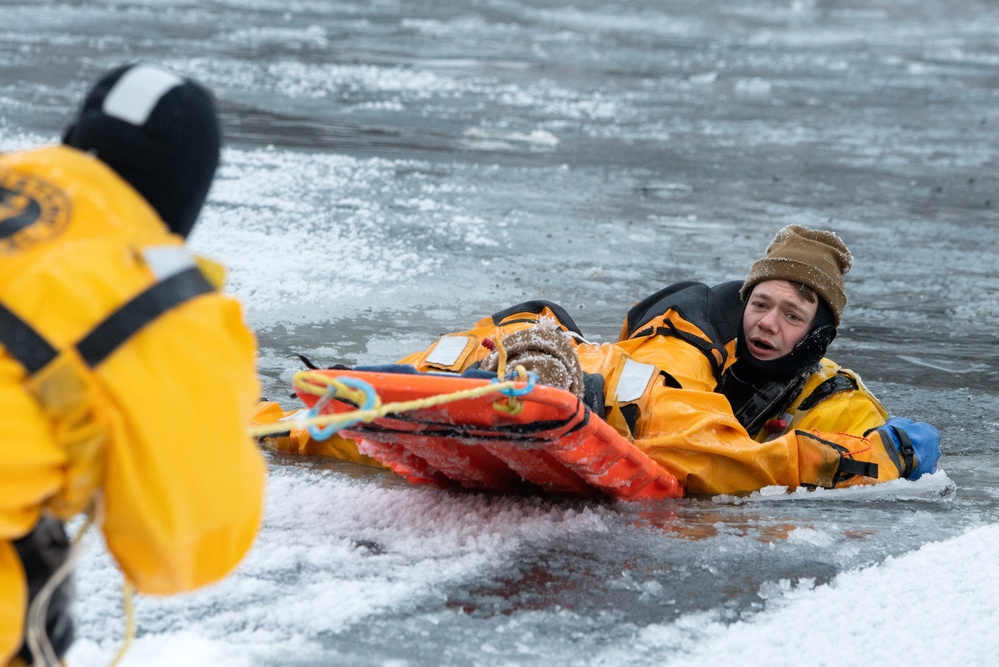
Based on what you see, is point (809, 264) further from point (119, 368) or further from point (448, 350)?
point (119, 368)

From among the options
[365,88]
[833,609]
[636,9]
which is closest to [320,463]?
[833,609]

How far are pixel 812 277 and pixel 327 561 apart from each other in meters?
2.30

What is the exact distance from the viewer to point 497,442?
126 inches

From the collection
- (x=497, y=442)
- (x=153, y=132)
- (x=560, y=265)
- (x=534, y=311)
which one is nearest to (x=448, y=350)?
(x=534, y=311)

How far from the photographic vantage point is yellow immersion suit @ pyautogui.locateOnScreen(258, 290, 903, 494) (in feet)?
12.5

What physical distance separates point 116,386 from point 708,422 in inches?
103

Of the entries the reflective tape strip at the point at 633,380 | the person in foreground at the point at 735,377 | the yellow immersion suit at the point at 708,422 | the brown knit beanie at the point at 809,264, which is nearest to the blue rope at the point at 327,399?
the person in foreground at the point at 735,377

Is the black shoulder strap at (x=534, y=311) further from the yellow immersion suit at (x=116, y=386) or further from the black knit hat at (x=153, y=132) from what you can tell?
the yellow immersion suit at (x=116, y=386)

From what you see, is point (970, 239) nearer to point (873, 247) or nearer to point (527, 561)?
point (873, 247)

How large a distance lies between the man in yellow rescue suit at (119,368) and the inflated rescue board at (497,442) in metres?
1.02

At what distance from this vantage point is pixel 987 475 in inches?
171

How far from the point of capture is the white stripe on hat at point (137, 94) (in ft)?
5.44

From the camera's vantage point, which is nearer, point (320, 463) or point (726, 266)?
point (320, 463)

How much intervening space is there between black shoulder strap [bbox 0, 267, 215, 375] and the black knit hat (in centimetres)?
20
